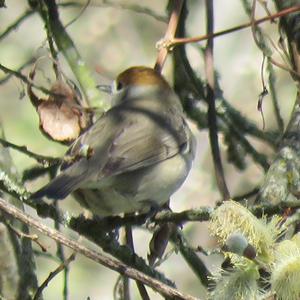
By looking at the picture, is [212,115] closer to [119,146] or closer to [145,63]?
[119,146]

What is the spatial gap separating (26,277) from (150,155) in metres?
0.74

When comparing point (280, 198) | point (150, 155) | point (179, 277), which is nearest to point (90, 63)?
point (179, 277)

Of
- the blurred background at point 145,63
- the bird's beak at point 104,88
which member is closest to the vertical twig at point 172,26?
the bird's beak at point 104,88

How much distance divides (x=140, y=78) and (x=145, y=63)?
8.36 feet

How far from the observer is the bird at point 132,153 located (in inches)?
143

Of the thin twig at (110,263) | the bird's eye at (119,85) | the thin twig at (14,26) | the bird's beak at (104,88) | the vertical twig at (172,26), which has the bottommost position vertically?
the thin twig at (110,263)

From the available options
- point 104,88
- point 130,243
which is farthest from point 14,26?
point 130,243

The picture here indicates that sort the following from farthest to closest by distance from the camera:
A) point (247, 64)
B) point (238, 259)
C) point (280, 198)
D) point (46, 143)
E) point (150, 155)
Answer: point (247, 64), point (46, 143), point (150, 155), point (280, 198), point (238, 259)

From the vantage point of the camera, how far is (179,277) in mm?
6227

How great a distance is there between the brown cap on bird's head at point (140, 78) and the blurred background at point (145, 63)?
1.59 meters

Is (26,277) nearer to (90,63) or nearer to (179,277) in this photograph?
(179,277)

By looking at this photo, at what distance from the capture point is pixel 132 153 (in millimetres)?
3918

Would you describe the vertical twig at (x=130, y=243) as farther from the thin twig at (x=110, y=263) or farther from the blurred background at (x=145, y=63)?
the blurred background at (x=145, y=63)

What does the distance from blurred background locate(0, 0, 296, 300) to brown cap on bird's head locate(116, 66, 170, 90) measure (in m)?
1.59
